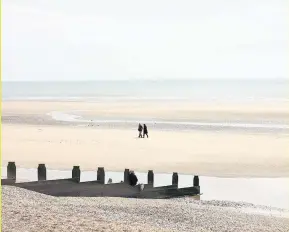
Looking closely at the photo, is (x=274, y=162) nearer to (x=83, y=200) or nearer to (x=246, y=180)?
(x=246, y=180)

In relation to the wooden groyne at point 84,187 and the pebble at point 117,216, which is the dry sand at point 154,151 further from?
the pebble at point 117,216

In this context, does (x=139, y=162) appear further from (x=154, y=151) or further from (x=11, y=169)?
(x=11, y=169)

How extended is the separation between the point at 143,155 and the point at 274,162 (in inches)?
218

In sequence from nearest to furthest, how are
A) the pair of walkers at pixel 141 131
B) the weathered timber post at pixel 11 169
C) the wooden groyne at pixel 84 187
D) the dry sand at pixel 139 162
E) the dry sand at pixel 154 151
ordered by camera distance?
the dry sand at pixel 139 162 < the wooden groyne at pixel 84 187 < the weathered timber post at pixel 11 169 < the dry sand at pixel 154 151 < the pair of walkers at pixel 141 131

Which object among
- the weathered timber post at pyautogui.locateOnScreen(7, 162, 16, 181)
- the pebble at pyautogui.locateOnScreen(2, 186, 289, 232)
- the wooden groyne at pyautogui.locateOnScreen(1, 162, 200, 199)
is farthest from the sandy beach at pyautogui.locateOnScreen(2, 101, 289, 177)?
the pebble at pyautogui.locateOnScreen(2, 186, 289, 232)

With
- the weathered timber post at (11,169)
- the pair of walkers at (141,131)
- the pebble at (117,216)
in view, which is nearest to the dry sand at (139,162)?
the pebble at (117,216)

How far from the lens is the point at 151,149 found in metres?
28.5

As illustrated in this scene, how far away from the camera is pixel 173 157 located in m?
26.4

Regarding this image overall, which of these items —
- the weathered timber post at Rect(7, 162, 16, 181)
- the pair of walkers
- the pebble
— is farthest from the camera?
the pair of walkers

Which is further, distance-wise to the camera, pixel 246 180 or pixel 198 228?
pixel 246 180

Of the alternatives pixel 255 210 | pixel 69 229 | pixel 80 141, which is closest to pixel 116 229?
pixel 69 229

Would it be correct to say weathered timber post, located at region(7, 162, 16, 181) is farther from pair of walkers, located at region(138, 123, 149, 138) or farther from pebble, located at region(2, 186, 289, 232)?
pair of walkers, located at region(138, 123, 149, 138)

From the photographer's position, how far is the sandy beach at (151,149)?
24.0 metres

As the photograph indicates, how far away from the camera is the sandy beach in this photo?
23953 millimetres
